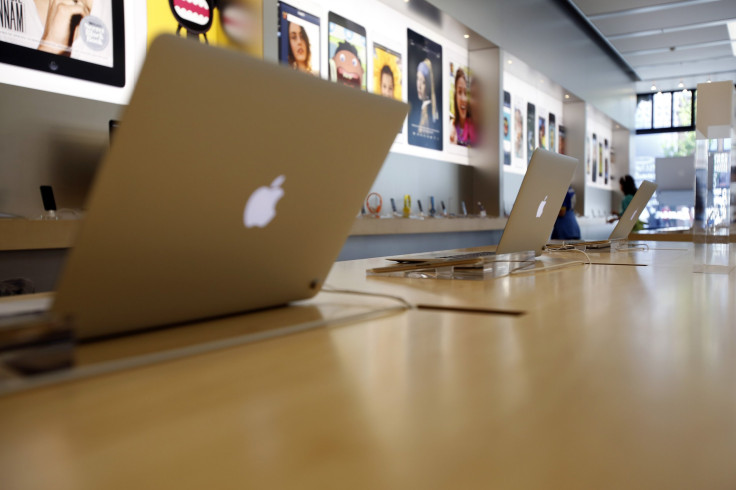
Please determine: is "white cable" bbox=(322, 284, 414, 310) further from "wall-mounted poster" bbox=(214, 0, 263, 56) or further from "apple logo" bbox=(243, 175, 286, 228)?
"wall-mounted poster" bbox=(214, 0, 263, 56)

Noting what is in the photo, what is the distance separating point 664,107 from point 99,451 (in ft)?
43.9

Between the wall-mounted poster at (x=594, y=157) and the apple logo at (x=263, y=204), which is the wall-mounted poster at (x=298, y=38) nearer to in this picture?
the apple logo at (x=263, y=204)

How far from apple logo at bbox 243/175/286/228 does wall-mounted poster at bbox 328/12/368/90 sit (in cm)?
358

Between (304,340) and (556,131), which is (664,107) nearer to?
(556,131)

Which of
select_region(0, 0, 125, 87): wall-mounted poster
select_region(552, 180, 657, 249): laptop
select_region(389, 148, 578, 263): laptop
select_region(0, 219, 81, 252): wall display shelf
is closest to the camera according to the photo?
select_region(389, 148, 578, 263): laptop

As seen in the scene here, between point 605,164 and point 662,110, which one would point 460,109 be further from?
point 662,110

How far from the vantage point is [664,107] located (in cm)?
1192

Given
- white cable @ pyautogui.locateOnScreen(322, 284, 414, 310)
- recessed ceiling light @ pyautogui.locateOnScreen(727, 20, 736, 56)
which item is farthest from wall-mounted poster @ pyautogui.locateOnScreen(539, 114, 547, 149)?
white cable @ pyautogui.locateOnScreen(322, 284, 414, 310)

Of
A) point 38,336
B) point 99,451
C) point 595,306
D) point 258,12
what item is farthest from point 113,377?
point 258,12

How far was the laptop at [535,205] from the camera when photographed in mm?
1720

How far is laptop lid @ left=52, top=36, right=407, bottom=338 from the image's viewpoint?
2.01 feet

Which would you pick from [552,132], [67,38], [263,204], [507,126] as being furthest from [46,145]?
[552,132]

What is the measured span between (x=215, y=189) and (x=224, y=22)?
3.09 m

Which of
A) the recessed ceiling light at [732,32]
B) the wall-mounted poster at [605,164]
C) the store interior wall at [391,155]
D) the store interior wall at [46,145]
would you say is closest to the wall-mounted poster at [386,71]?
the store interior wall at [391,155]
